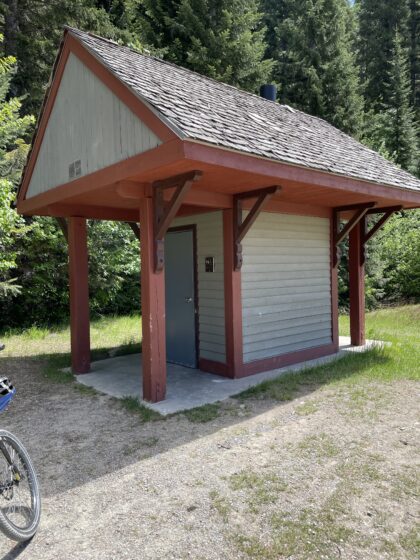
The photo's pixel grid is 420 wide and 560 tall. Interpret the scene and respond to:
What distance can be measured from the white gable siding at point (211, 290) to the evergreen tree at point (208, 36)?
9766 mm

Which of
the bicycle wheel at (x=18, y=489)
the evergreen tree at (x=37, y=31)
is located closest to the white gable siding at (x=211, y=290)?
the bicycle wheel at (x=18, y=489)

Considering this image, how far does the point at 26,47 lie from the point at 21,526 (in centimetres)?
1277

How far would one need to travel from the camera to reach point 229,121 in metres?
4.82

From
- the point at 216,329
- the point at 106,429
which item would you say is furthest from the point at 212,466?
the point at 216,329

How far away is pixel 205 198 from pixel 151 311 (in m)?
1.61

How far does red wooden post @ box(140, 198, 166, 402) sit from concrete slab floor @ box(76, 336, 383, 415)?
24 centimetres

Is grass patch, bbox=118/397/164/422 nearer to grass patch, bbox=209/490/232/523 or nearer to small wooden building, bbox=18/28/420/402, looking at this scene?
small wooden building, bbox=18/28/420/402

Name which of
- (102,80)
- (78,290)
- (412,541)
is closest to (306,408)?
(412,541)

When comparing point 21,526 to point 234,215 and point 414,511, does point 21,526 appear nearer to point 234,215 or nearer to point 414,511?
point 414,511

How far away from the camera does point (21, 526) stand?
2543mm

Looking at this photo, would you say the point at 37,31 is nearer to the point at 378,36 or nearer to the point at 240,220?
the point at 240,220

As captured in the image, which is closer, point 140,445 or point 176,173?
point 140,445

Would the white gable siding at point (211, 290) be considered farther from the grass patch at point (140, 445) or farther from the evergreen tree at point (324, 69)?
the evergreen tree at point (324, 69)

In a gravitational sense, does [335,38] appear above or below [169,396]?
above
